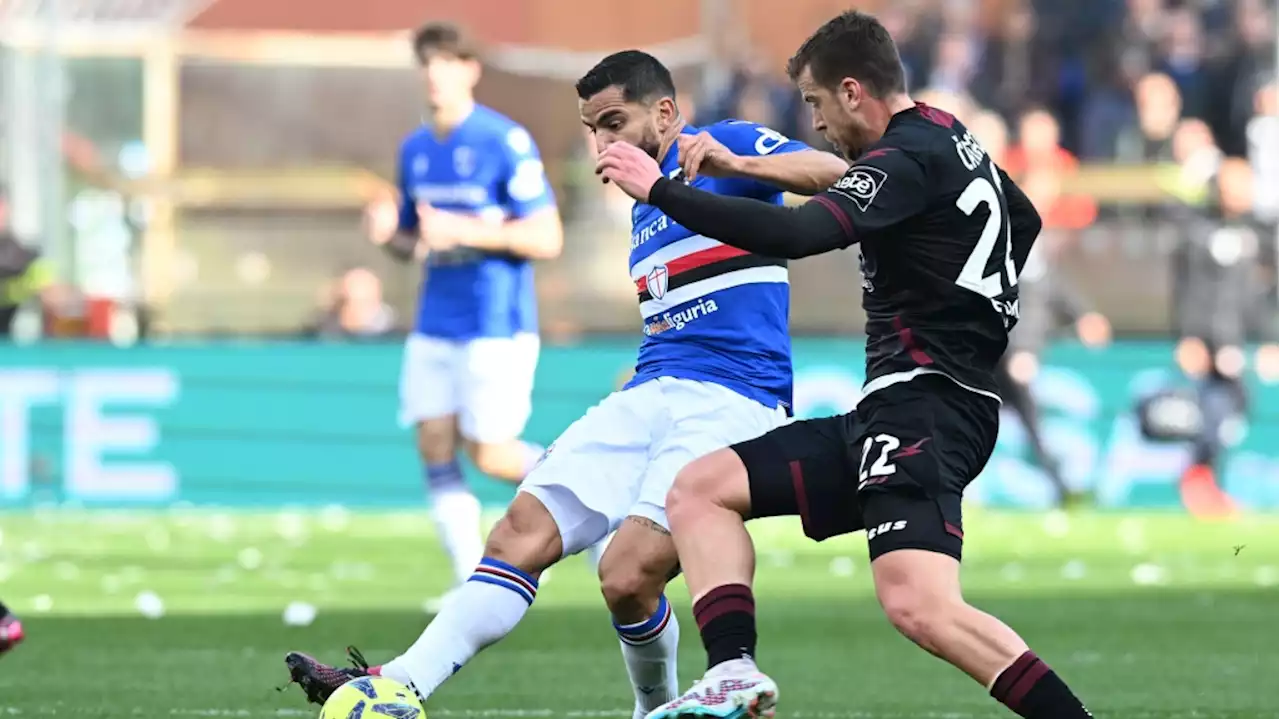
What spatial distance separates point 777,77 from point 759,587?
9170mm

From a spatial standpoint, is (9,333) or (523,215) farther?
(9,333)

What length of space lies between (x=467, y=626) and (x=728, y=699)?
1.05 meters

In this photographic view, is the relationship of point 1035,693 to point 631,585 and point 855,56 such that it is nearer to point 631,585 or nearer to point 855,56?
point 631,585

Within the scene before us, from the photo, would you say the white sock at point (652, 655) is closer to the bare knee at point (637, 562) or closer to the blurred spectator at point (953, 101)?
the bare knee at point (637, 562)

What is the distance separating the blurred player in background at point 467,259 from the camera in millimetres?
10812

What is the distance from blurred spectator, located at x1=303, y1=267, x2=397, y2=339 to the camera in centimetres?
1750

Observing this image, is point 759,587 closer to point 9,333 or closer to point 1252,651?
point 1252,651

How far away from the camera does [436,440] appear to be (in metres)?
10.9

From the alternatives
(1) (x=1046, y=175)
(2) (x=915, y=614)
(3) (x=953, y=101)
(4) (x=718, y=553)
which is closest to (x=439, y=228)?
(4) (x=718, y=553)

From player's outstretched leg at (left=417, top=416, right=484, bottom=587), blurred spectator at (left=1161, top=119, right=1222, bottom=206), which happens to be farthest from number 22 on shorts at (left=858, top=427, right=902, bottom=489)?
blurred spectator at (left=1161, top=119, right=1222, bottom=206)

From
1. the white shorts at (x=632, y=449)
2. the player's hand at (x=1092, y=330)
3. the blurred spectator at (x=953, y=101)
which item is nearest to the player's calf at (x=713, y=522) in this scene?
the white shorts at (x=632, y=449)

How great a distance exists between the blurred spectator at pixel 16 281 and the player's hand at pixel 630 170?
473 inches

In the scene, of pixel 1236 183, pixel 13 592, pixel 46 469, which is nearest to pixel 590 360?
pixel 46 469

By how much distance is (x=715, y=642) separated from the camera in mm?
5586
